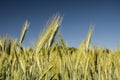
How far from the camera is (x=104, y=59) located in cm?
250

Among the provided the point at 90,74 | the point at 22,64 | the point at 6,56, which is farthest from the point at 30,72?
the point at 90,74

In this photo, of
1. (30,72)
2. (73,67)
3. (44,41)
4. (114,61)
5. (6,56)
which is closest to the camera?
(44,41)

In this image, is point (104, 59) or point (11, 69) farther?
point (104, 59)

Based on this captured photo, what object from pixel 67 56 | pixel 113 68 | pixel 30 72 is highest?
pixel 113 68

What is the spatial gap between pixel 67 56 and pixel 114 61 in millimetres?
903

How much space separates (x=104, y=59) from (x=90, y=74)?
69cm

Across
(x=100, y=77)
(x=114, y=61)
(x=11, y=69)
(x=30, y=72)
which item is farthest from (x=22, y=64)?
(x=114, y=61)

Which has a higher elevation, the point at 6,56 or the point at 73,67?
the point at 6,56

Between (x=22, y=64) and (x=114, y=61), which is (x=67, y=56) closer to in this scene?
(x=22, y=64)

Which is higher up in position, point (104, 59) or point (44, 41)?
point (104, 59)

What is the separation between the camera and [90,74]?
186 cm

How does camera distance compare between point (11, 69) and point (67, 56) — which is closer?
point (67, 56)

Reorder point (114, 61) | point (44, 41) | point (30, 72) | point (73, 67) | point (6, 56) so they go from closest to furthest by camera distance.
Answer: point (44, 41), point (30, 72), point (73, 67), point (6, 56), point (114, 61)

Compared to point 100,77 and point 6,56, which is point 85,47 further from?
point 6,56
